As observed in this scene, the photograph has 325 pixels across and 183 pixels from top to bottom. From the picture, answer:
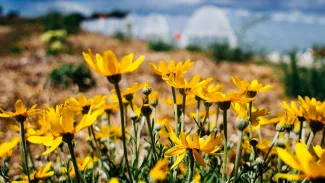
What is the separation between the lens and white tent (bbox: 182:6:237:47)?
12.1 meters

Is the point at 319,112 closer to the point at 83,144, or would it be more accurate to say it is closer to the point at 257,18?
the point at 83,144

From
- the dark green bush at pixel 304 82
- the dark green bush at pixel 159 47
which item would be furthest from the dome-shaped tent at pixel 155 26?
the dark green bush at pixel 304 82

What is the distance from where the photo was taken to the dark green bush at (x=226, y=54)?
6.74 meters

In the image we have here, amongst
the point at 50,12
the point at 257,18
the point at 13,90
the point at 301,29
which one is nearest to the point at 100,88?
the point at 13,90

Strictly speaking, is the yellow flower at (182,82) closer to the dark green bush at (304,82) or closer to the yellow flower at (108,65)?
the yellow flower at (108,65)

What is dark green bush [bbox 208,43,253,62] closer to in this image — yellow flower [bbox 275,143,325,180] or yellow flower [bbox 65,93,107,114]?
yellow flower [bbox 65,93,107,114]

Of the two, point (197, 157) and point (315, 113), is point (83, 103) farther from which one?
point (315, 113)

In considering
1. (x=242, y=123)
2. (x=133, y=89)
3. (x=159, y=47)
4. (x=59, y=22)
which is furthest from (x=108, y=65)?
(x=59, y=22)

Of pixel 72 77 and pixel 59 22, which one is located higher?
pixel 59 22

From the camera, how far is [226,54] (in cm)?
689

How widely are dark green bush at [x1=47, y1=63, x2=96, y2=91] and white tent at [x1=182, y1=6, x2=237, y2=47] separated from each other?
8354 millimetres

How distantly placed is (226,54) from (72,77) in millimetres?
3915

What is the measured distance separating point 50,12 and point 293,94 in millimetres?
8617

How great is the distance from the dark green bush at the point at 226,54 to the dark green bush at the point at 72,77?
3.27 meters
